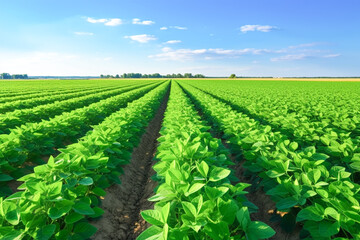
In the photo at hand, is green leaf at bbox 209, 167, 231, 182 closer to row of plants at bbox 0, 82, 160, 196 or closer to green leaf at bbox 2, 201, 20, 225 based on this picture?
green leaf at bbox 2, 201, 20, 225

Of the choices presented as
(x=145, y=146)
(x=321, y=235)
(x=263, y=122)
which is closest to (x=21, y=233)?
(x=321, y=235)

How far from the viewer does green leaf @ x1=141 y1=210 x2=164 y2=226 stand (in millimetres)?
1634

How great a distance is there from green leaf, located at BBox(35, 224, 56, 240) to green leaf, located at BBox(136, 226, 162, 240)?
0.81m

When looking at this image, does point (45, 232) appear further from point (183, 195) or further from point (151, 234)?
point (183, 195)

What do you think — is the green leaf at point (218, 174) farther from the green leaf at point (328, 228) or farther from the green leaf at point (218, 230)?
the green leaf at point (328, 228)

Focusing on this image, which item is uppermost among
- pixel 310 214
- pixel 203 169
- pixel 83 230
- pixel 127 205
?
pixel 203 169

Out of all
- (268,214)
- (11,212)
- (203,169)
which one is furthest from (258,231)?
(268,214)

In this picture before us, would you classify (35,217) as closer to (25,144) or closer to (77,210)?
(77,210)

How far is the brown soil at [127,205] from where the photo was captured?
126 inches

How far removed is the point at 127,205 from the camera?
4.02m

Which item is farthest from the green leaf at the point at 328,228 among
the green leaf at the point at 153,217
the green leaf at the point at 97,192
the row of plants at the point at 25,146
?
the row of plants at the point at 25,146

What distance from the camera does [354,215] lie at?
158cm

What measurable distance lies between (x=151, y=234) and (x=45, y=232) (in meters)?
0.96

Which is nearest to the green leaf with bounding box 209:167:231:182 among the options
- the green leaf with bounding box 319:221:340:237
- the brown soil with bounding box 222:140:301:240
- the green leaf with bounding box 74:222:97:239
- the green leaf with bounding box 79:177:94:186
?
the green leaf with bounding box 319:221:340:237
